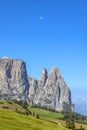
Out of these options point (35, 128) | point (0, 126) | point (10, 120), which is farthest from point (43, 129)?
point (0, 126)

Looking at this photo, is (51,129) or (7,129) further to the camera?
(51,129)

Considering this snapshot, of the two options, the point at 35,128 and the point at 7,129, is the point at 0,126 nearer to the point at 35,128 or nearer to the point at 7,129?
the point at 7,129

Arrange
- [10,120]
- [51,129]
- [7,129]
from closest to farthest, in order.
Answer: [7,129]
[10,120]
[51,129]

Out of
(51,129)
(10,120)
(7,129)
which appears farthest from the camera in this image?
(51,129)

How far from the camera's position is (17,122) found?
87.8 m

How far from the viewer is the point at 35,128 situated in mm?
87375

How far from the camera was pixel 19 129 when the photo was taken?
7806cm

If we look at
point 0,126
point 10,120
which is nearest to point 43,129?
point 10,120

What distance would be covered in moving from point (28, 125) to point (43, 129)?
13.8 ft

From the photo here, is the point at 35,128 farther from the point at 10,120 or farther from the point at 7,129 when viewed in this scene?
the point at 7,129

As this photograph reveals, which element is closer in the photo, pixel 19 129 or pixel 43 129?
pixel 19 129

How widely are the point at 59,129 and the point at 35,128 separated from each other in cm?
1469

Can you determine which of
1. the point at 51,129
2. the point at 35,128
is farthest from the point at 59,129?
the point at 35,128

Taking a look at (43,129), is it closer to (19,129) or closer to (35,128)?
(35,128)
